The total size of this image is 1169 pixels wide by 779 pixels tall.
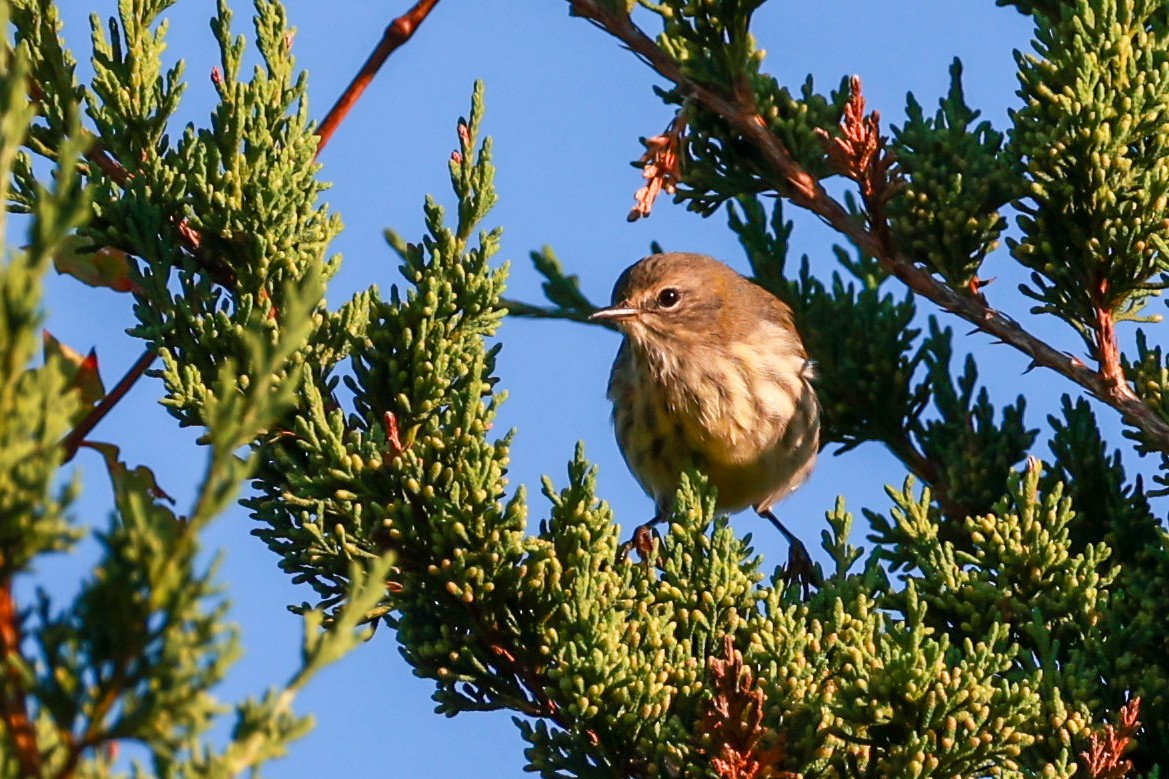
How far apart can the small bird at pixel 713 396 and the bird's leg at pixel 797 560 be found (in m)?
0.01

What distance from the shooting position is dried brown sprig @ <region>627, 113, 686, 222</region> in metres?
3.99

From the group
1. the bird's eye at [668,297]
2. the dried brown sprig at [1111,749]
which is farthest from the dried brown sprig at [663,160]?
the bird's eye at [668,297]

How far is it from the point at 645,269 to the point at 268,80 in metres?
2.89

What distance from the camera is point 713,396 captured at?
5426 mm

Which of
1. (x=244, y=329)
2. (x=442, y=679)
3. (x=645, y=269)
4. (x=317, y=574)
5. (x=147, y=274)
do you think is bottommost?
(x=442, y=679)

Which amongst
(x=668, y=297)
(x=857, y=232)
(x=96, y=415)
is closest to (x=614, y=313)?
(x=668, y=297)

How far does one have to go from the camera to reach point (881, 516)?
387cm

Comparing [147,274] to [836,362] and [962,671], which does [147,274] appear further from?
[836,362]

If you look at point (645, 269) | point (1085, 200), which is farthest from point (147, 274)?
point (645, 269)

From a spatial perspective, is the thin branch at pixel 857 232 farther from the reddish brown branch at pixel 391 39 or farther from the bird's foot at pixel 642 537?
the bird's foot at pixel 642 537

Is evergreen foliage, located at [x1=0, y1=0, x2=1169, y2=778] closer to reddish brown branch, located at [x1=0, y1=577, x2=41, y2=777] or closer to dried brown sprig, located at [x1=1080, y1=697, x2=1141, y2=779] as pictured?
dried brown sprig, located at [x1=1080, y1=697, x2=1141, y2=779]

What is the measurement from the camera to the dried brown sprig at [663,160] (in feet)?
13.1

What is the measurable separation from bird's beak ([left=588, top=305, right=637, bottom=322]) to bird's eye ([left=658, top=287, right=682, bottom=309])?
0.48ft

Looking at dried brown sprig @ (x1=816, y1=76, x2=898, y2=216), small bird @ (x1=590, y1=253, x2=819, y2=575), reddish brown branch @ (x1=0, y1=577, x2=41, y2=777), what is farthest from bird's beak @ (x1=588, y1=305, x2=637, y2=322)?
reddish brown branch @ (x1=0, y1=577, x2=41, y2=777)
